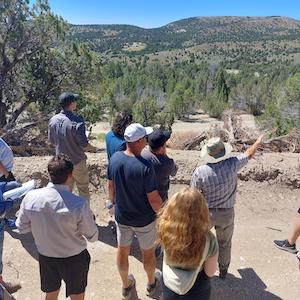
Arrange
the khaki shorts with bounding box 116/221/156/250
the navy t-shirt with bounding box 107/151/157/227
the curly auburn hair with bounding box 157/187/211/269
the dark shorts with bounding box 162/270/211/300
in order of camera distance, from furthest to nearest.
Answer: the khaki shorts with bounding box 116/221/156/250
the navy t-shirt with bounding box 107/151/157/227
the dark shorts with bounding box 162/270/211/300
the curly auburn hair with bounding box 157/187/211/269

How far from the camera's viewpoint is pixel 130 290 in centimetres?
407

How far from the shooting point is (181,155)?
7352mm

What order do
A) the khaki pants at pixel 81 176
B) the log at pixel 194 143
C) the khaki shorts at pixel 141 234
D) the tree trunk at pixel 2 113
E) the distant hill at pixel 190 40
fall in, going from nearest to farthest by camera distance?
1. the khaki shorts at pixel 141 234
2. the khaki pants at pixel 81 176
3. the log at pixel 194 143
4. the tree trunk at pixel 2 113
5. the distant hill at pixel 190 40

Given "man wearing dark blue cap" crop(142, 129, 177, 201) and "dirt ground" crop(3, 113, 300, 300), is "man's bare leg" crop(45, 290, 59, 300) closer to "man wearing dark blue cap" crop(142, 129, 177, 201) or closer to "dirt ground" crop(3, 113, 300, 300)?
"dirt ground" crop(3, 113, 300, 300)

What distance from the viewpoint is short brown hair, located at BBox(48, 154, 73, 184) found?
3.02m

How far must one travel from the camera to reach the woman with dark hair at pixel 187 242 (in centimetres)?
252

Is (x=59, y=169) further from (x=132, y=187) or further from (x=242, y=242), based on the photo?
(x=242, y=242)

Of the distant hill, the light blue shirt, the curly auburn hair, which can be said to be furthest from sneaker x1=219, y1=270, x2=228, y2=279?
the distant hill

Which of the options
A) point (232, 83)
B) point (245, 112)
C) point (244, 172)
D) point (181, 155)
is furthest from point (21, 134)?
point (232, 83)

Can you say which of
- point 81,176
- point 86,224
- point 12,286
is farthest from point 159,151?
point 12,286

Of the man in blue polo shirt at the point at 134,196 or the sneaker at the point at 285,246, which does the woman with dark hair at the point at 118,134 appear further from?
the sneaker at the point at 285,246

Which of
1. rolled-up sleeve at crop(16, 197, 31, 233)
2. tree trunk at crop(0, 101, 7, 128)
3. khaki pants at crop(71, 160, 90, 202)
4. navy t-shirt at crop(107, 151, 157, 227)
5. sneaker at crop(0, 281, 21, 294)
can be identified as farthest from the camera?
tree trunk at crop(0, 101, 7, 128)

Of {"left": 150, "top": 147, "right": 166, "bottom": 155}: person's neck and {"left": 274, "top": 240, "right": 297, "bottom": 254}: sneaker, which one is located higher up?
{"left": 150, "top": 147, "right": 166, "bottom": 155}: person's neck

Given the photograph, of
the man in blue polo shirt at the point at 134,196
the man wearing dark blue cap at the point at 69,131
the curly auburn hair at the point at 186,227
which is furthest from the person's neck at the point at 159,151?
the curly auburn hair at the point at 186,227
